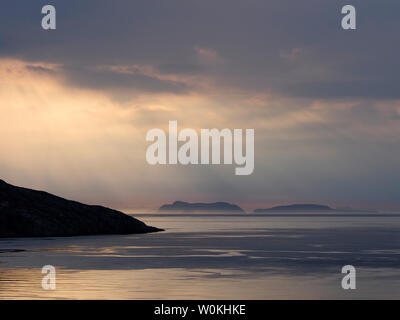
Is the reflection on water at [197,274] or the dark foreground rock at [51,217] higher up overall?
the dark foreground rock at [51,217]

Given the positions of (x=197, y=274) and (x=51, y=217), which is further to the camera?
(x=51, y=217)

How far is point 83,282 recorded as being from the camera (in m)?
35.6

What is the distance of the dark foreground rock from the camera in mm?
95500

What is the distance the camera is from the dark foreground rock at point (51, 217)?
95500 mm

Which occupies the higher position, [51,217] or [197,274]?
[51,217]

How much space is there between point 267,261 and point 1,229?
53.4 meters

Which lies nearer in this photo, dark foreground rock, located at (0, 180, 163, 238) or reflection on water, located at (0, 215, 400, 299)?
reflection on water, located at (0, 215, 400, 299)

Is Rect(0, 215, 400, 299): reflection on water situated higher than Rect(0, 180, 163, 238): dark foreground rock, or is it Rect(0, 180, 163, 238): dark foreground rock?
Rect(0, 180, 163, 238): dark foreground rock

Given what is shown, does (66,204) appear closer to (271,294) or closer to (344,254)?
(344,254)

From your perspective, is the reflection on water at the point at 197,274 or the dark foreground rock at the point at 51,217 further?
the dark foreground rock at the point at 51,217

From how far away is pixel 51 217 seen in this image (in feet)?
330
